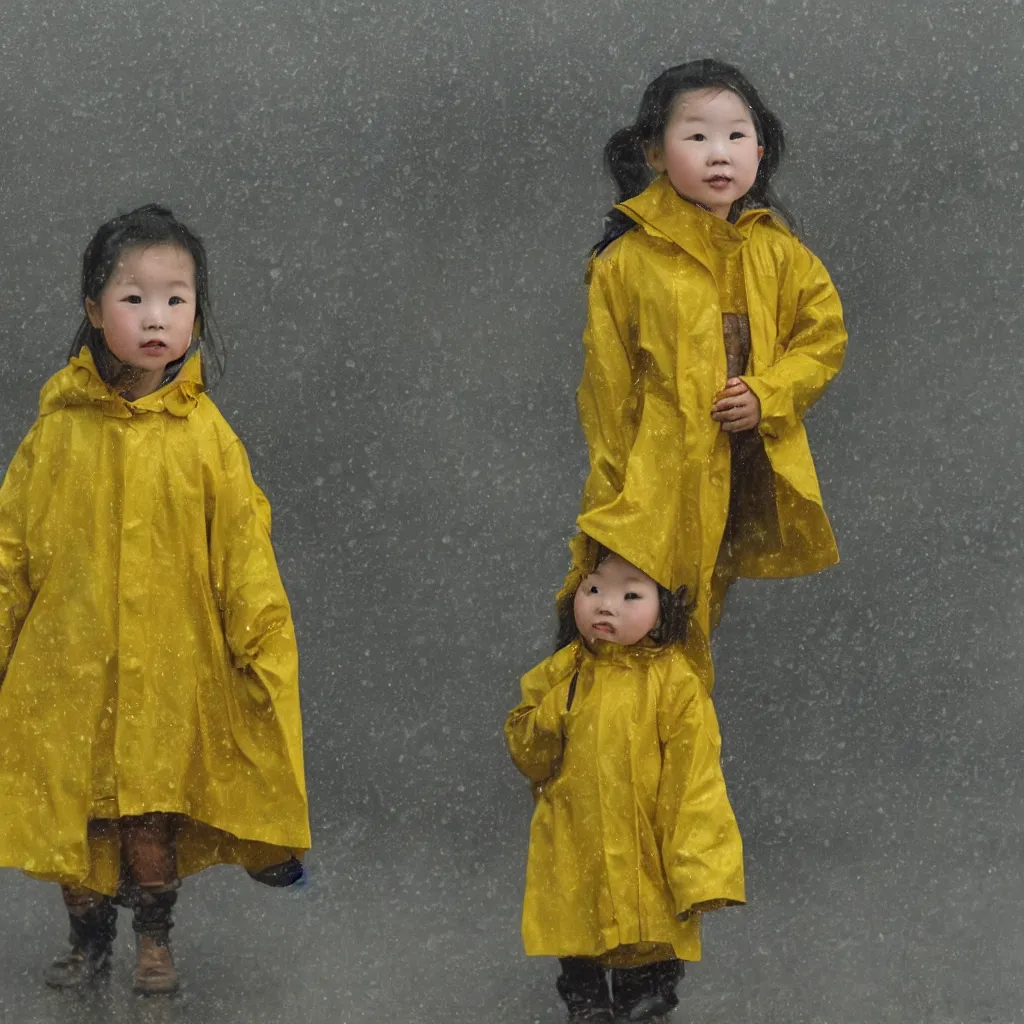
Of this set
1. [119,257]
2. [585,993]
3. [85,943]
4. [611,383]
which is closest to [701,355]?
[611,383]

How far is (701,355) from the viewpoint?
539 cm

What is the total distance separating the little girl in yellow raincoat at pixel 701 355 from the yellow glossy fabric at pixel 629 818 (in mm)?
197

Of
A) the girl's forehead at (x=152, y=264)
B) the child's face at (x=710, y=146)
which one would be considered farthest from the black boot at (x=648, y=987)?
the girl's forehead at (x=152, y=264)

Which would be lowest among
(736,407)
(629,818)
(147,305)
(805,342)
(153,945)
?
(153,945)

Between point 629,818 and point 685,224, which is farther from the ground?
point 685,224

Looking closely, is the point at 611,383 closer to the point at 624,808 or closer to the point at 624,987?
the point at 624,808

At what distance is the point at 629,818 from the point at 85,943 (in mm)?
1108

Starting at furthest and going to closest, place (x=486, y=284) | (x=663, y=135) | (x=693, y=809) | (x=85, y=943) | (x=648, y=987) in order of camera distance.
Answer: (x=486, y=284) < (x=85, y=943) < (x=663, y=135) < (x=648, y=987) < (x=693, y=809)

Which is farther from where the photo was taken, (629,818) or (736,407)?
(736,407)

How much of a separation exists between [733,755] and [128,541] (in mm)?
1942

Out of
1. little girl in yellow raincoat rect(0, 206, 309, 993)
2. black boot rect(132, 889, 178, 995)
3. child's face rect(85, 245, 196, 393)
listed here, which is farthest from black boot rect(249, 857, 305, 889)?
child's face rect(85, 245, 196, 393)

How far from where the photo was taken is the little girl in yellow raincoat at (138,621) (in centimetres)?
539

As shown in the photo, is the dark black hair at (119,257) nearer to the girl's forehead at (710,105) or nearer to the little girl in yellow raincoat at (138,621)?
the little girl in yellow raincoat at (138,621)

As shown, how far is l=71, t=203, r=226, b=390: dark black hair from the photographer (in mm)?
5410
